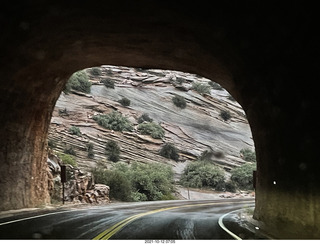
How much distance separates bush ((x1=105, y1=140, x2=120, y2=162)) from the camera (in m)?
43.7

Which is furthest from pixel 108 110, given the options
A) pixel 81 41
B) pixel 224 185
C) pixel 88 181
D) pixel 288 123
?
pixel 288 123

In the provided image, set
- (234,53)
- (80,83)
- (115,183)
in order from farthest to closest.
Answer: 1. (80,83)
2. (115,183)
3. (234,53)

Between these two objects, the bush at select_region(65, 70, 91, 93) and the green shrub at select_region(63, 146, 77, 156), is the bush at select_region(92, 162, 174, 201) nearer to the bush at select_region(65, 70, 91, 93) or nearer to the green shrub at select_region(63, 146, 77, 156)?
the green shrub at select_region(63, 146, 77, 156)

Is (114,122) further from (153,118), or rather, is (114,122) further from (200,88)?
(200,88)

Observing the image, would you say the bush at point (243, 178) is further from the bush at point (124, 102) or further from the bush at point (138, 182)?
the bush at point (124, 102)

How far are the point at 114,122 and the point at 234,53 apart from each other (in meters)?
41.7

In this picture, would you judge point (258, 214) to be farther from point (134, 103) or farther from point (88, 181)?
point (134, 103)

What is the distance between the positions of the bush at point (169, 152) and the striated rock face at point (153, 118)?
27.3 inches

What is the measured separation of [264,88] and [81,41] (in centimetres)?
556

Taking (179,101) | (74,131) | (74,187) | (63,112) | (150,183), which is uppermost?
(179,101)

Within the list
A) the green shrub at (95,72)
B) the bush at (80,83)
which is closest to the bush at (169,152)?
the bush at (80,83)

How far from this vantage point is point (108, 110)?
2157 inches

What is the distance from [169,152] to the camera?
49.4 meters

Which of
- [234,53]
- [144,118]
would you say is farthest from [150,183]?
[234,53]
